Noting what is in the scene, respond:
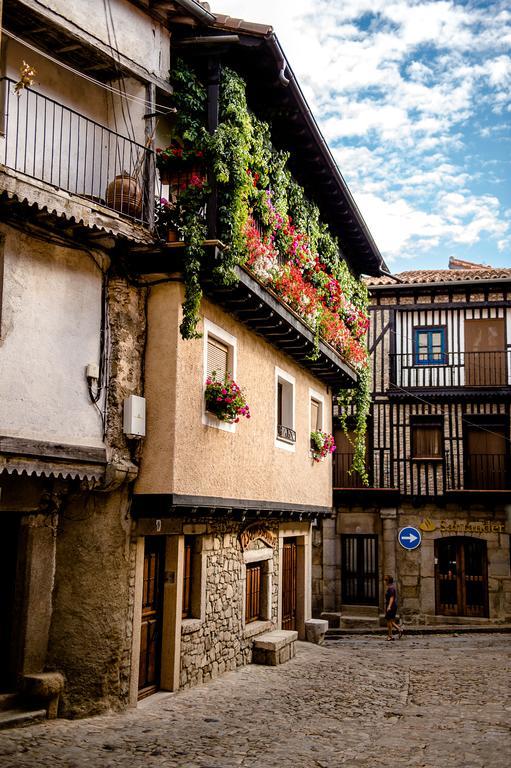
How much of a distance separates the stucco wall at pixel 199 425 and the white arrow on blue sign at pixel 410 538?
10.3 metres

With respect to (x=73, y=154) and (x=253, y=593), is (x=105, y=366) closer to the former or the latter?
(x=73, y=154)

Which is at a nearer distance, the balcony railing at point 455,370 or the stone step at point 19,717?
the stone step at point 19,717

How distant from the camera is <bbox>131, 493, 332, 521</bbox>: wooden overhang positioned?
9.37 meters

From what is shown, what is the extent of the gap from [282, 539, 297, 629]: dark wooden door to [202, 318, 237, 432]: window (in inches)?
218

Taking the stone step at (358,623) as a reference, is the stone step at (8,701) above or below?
above

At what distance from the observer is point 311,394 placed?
16328 mm

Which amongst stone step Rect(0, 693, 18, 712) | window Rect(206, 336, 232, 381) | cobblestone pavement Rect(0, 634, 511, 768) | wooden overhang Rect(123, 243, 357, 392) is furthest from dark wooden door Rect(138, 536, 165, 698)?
wooden overhang Rect(123, 243, 357, 392)

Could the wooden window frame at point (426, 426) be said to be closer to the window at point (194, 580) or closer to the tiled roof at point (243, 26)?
the window at point (194, 580)

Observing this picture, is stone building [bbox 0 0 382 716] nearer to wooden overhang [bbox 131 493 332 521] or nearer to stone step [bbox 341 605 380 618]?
wooden overhang [bbox 131 493 332 521]

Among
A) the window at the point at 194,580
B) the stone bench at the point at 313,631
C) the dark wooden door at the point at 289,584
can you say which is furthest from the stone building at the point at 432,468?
the window at the point at 194,580

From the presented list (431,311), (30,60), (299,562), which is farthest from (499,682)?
(431,311)

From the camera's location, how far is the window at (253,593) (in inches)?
535

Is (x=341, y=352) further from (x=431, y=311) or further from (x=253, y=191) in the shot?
(x=431, y=311)

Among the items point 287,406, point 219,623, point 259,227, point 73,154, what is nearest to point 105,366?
point 73,154
